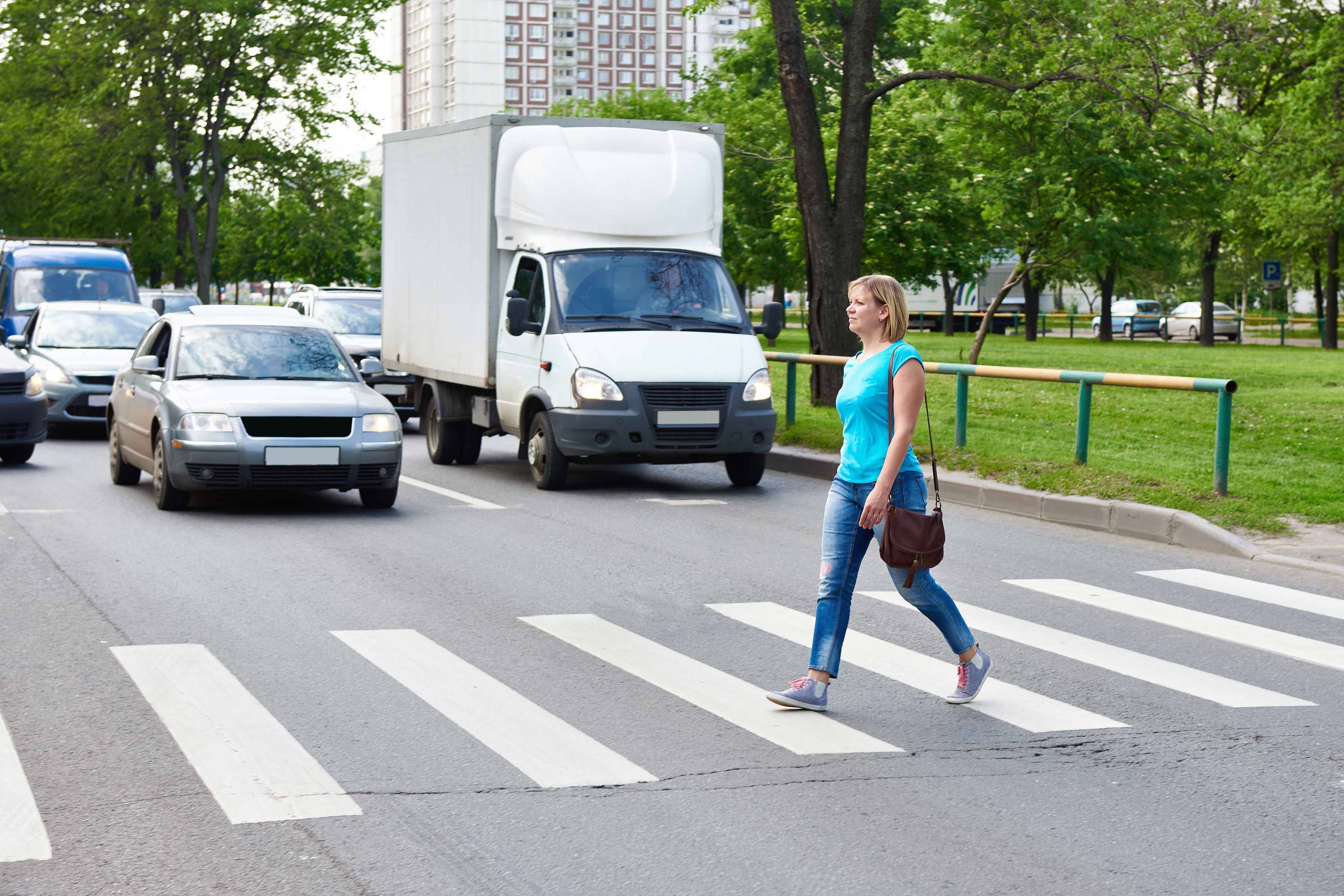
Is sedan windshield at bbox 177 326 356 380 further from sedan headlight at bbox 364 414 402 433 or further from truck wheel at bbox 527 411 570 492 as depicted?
truck wheel at bbox 527 411 570 492

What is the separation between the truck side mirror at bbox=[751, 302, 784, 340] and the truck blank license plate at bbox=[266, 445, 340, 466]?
433 cm

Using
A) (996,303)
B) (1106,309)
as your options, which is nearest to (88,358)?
(996,303)

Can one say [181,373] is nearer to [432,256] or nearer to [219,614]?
[432,256]

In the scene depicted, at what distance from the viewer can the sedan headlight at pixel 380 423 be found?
1216cm

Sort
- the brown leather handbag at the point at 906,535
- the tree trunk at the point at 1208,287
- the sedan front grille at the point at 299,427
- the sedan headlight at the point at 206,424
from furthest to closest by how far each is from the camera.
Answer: the tree trunk at the point at 1208,287 < the sedan front grille at the point at 299,427 < the sedan headlight at the point at 206,424 < the brown leather handbag at the point at 906,535

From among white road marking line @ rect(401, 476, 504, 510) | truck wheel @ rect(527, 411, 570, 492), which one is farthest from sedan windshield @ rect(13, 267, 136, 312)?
truck wheel @ rect(527, 411, 570, 492)

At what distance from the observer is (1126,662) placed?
24.1 feet

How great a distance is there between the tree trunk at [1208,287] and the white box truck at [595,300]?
37308 millimetres

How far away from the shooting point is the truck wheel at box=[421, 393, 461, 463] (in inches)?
642

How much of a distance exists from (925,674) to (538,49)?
185321 mm

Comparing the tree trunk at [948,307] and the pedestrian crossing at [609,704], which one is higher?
the tree trunk at [948,307]

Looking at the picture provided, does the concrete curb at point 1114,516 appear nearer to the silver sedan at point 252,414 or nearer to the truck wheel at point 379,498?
the truck wheel at point 379,498

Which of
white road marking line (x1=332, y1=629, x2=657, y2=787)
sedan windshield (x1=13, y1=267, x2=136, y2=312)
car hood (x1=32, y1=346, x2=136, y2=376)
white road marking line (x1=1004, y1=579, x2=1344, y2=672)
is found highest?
sedan windshield (x1=13, y1=267, x2=136, y2=312)

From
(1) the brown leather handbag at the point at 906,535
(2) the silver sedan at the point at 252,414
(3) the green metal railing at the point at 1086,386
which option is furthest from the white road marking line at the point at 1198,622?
(2) the silver sedan at the point at 252,414
